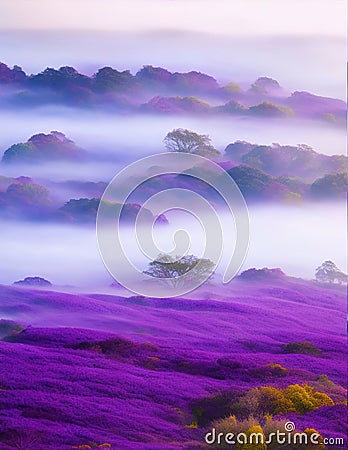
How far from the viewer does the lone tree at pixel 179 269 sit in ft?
18.4

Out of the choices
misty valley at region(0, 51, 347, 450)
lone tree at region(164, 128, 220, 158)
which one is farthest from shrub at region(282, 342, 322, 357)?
lone tree at region(164, 128, 220, 158)

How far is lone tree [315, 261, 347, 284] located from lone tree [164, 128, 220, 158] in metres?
1.00

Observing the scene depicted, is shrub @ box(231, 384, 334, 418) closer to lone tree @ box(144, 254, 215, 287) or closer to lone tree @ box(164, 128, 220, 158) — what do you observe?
A: lone tree @ box(144, 254, 215, 287)

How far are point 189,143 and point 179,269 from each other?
787 mm

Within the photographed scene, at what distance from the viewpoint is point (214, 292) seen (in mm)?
5688

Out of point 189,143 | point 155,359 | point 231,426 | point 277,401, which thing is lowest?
point 231,426

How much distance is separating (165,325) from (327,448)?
1.18m

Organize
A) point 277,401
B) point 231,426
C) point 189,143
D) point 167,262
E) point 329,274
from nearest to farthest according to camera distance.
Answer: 1. point 231,426
2. point 277,401
3. point 167,262
4. point 189,143
5. point 329,274

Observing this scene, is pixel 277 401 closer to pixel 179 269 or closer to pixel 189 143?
pixel 179 269

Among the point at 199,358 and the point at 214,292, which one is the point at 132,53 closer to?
the point at 214,292

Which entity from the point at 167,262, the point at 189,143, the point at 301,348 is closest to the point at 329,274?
the point at 301,348

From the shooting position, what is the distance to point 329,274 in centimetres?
594

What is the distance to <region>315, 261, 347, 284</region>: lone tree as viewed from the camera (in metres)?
5.91

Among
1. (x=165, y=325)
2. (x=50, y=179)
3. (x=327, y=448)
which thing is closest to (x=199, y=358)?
(x=165, y=325)
